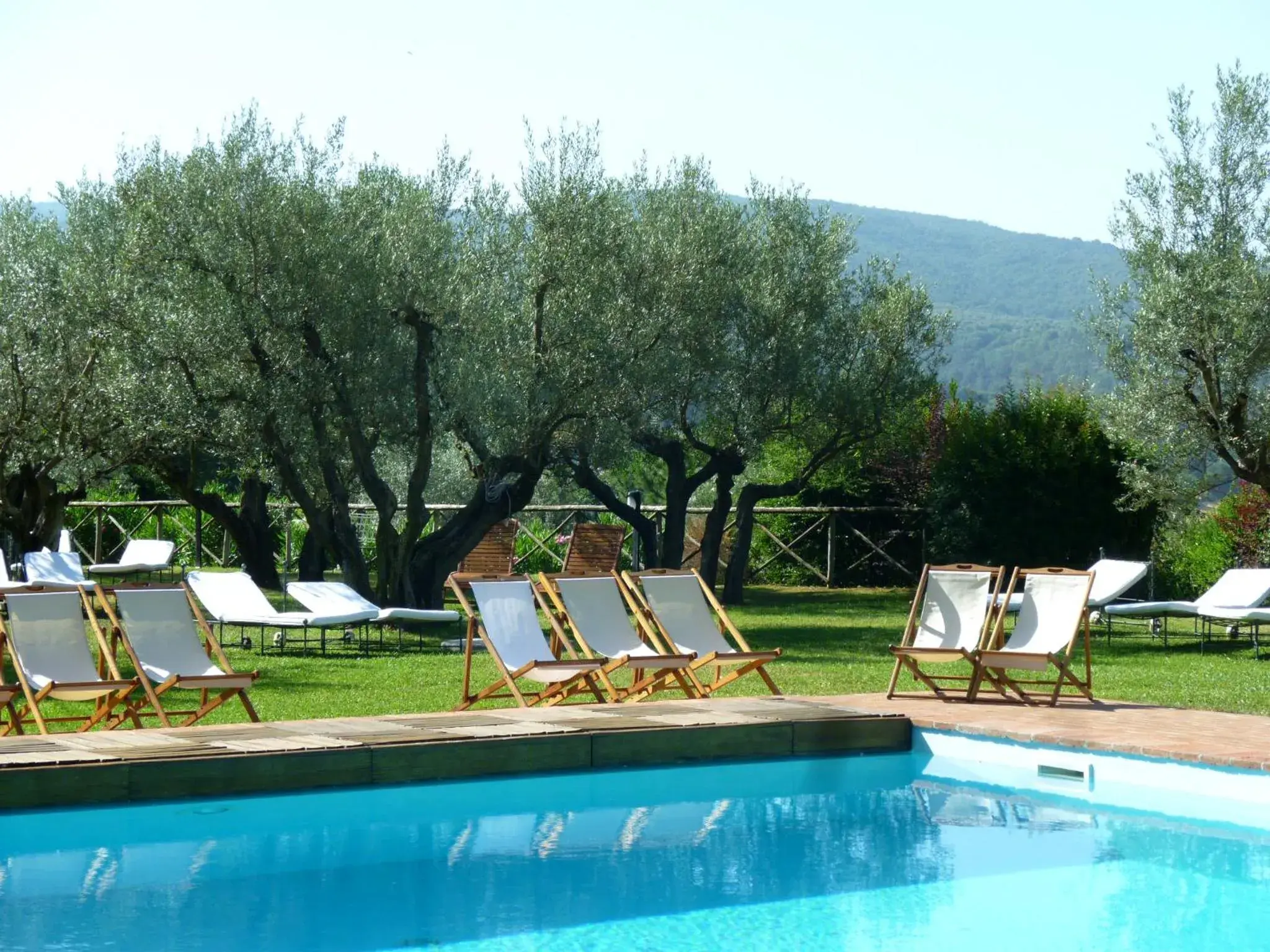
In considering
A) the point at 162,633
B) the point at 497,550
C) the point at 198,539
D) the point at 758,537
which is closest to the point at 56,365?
the point at 497,550

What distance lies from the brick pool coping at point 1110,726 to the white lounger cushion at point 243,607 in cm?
467

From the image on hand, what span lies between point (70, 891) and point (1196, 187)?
12.5m

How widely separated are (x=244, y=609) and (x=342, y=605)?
902 millimetres

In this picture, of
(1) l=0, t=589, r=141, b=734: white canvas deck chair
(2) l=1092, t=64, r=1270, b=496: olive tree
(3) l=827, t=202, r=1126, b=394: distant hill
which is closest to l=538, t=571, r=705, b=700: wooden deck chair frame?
(1) l=0, t=589, r=141, b=734: white canvas deck chair

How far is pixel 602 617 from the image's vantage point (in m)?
8.59

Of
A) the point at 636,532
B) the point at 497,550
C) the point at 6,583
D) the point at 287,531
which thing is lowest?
the point at 287,531

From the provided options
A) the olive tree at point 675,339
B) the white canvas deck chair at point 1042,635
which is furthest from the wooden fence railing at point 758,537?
the white canvas deck chair at point 1042,635

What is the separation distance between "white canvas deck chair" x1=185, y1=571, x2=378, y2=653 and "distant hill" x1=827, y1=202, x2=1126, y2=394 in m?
112

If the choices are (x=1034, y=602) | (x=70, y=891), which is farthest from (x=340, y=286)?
(x=70, y=891)

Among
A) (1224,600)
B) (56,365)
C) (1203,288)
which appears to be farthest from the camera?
(56,365)

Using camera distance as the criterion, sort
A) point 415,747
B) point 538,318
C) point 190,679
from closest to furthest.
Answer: point 415,747, point 190,679, point 538,318

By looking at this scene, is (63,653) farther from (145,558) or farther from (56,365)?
(145,558)

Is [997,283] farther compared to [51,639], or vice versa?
[997,283]

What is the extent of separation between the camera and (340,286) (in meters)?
13.4
